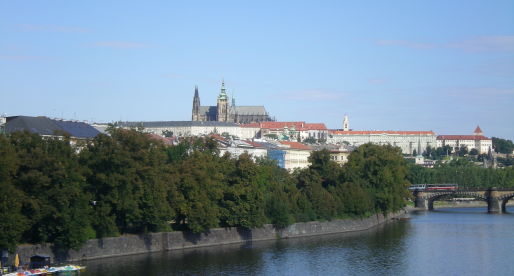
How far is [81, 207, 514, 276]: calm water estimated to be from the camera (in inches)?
2124

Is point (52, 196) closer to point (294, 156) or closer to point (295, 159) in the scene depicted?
point (294, 156)

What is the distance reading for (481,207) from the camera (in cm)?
13725

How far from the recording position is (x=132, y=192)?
58188 millimetres

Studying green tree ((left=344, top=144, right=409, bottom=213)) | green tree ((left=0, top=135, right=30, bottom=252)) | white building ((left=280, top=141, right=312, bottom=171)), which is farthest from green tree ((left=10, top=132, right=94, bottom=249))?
white building ((left=280, top=141, right=312, bottom=171))

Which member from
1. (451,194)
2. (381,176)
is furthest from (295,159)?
(381,176)

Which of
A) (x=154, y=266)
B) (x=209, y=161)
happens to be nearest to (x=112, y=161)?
(x=154, y=266)

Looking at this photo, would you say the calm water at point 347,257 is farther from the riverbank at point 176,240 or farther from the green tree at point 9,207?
the green tree at point 9,207

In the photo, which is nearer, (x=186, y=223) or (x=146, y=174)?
(x=146, y=174)

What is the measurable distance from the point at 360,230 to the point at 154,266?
30.9 metres

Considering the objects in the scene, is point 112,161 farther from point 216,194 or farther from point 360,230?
point 360,230

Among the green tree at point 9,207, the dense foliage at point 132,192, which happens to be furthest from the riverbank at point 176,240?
the green tree at point 9,207

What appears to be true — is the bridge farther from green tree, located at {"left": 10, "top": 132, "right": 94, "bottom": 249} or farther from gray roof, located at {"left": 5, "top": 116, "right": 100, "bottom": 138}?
green tree, located at {"left": 10, "top": 132, "right": 94, "bottom": 249}

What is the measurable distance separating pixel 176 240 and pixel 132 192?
5.64 meters

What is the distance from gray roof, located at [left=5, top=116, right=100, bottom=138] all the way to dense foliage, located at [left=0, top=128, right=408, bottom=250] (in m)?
17.2
